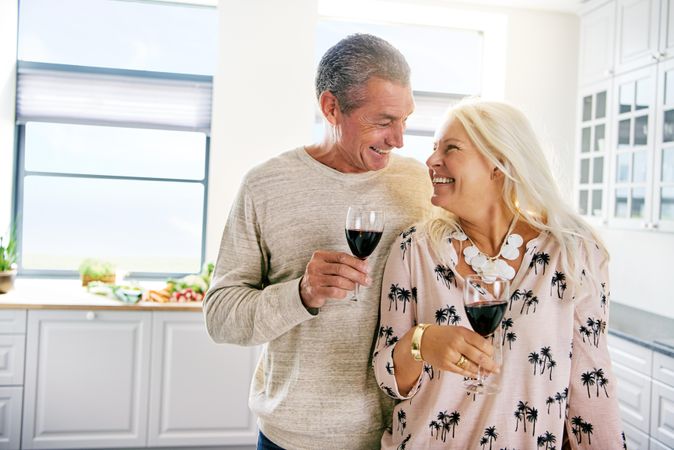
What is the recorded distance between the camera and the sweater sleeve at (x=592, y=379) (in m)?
1.29

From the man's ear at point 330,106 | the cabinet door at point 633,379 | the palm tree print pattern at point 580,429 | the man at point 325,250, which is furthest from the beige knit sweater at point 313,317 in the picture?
the cabinet door at point 633,379

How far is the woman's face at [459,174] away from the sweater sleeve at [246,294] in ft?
1.43

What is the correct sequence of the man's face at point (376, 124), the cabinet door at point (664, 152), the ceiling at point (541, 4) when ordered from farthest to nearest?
the ceiling at point (541, 4) < the cabinet door at point (664, 152) < the man's face at point (376, 124)

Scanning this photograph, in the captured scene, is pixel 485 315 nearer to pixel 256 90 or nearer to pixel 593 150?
pixel 256 90

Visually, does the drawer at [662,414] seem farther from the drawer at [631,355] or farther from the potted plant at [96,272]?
the potted plant at [96,272]

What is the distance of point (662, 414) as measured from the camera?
2.80m

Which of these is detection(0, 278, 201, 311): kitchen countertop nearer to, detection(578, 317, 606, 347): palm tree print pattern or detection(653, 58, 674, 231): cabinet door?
detection(578, 317, 606, 347): palm tree print pattern

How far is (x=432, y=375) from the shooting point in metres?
1.34

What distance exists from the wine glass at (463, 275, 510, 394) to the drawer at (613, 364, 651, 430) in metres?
2.06

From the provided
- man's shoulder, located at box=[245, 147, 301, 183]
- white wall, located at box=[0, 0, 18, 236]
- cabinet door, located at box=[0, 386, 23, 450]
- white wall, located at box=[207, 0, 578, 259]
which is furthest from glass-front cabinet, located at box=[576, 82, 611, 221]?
white wall, located at box=[0, 0, 18, 236]

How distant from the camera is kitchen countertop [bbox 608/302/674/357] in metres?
2.85

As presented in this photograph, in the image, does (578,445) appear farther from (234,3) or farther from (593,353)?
(234,3)

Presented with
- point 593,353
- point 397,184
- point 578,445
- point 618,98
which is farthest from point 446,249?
point 618,98

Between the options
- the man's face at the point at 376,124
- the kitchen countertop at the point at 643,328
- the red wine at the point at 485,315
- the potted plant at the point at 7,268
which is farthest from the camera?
the potted plant at the point at 7,268
